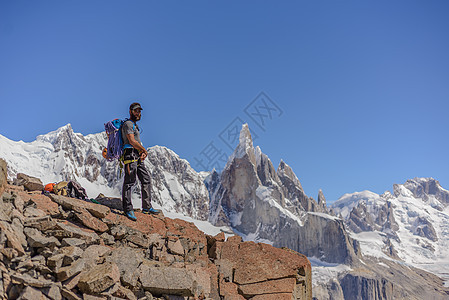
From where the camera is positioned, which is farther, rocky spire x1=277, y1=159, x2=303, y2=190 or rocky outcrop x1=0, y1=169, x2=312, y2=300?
rocky spire x1=277, y1=159, x2=303, y2=190

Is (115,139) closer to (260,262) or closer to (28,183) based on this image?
(28,183)

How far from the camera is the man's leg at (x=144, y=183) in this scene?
916 centimetres

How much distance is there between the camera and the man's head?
29.7ft

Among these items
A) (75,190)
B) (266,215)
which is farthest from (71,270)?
(266,215)

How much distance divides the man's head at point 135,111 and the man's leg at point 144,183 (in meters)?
1.14

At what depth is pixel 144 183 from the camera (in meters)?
9.28

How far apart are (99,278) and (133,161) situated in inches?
137

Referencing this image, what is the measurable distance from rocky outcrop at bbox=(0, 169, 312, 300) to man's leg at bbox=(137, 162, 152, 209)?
460 mm

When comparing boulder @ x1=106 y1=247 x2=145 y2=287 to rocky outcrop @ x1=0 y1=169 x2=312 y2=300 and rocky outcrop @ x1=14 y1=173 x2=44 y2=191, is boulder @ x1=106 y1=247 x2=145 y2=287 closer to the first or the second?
rocky outcrop @ x1=0 y1=169 x2=312 y2=300

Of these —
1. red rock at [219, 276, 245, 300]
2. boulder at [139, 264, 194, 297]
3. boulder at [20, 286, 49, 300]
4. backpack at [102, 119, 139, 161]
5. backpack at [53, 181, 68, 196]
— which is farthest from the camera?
backpack at [102, 119, 139, 161]

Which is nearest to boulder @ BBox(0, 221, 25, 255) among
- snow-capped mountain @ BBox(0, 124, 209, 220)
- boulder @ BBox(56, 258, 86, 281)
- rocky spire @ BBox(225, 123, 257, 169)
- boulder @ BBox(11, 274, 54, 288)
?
boulder @ BBox(11, 274, 54, 288)

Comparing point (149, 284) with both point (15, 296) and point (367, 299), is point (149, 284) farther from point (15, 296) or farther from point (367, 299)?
point (367, 299)

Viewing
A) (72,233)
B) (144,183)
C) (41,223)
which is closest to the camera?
(41,223)

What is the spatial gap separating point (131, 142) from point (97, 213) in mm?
1873
